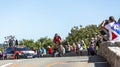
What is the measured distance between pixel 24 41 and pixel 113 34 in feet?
453

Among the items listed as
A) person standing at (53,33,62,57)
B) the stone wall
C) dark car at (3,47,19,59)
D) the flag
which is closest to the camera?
the stone wall

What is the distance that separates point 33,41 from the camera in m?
160

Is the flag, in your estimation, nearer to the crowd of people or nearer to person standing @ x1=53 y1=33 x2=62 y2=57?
the crowd of people

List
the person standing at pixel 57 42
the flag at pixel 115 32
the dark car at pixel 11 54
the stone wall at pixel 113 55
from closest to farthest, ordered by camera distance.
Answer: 1. the stone wall at pixel 113 55
2. the flag at pixel 115 32
3. the person standing at pixel 57 42
4. the dark car at pixel 11 54

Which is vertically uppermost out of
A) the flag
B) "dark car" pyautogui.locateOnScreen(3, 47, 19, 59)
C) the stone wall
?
"dark car" pyautogui.locateOnScreen(3, 47, 19, 59)

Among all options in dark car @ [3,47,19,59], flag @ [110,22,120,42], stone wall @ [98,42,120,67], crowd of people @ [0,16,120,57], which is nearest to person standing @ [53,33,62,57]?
crowd of people @ [0,16,120,57]

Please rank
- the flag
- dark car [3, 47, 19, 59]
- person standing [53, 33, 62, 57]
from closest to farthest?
the flag → person standing [53, 33, 62, 57] → dark car [3, 47, 19, 59]

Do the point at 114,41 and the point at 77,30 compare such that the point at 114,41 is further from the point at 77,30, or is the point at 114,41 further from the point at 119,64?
the point at 77,30

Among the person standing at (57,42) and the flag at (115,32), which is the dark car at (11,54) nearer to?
the person standing at (57,42)

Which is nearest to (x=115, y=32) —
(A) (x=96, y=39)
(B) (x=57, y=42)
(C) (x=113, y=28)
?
(C) (x=113, y=28)

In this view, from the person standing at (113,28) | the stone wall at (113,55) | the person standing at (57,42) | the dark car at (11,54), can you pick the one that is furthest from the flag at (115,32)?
the dark car at (11,54)

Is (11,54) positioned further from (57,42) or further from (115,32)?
(115,32)

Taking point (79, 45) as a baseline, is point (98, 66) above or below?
below

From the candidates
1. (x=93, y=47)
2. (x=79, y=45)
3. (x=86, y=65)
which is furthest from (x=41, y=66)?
(x=79, y=45)
